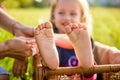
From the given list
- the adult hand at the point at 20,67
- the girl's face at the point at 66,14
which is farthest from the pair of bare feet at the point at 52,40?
the girl's face at the point at 66,14

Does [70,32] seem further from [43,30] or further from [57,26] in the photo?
[57,26]

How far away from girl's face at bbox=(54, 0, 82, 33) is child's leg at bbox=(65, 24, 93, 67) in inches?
35.3

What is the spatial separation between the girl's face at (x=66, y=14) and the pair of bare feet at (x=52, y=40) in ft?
2.78

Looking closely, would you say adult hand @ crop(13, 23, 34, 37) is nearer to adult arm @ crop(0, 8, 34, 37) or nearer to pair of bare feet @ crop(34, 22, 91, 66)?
adult arm @ crop(0, 8, 34, 37)

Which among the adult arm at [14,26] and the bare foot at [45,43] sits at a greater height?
the adult arm at [14,26]

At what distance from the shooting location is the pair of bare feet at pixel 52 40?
6.73ft

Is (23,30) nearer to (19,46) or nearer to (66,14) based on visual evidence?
(19,46)

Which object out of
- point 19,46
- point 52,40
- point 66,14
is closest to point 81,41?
point 52,40

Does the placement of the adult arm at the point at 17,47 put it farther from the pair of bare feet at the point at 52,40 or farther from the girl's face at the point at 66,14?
the girl's face at the point at 66,14

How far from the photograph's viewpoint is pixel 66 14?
301 cm

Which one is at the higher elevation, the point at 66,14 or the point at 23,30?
the point at 66,14

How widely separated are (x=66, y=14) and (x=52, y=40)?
2.94ft

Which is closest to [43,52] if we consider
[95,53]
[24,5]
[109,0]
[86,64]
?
[86,64]

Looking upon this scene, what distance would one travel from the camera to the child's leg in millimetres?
2049
